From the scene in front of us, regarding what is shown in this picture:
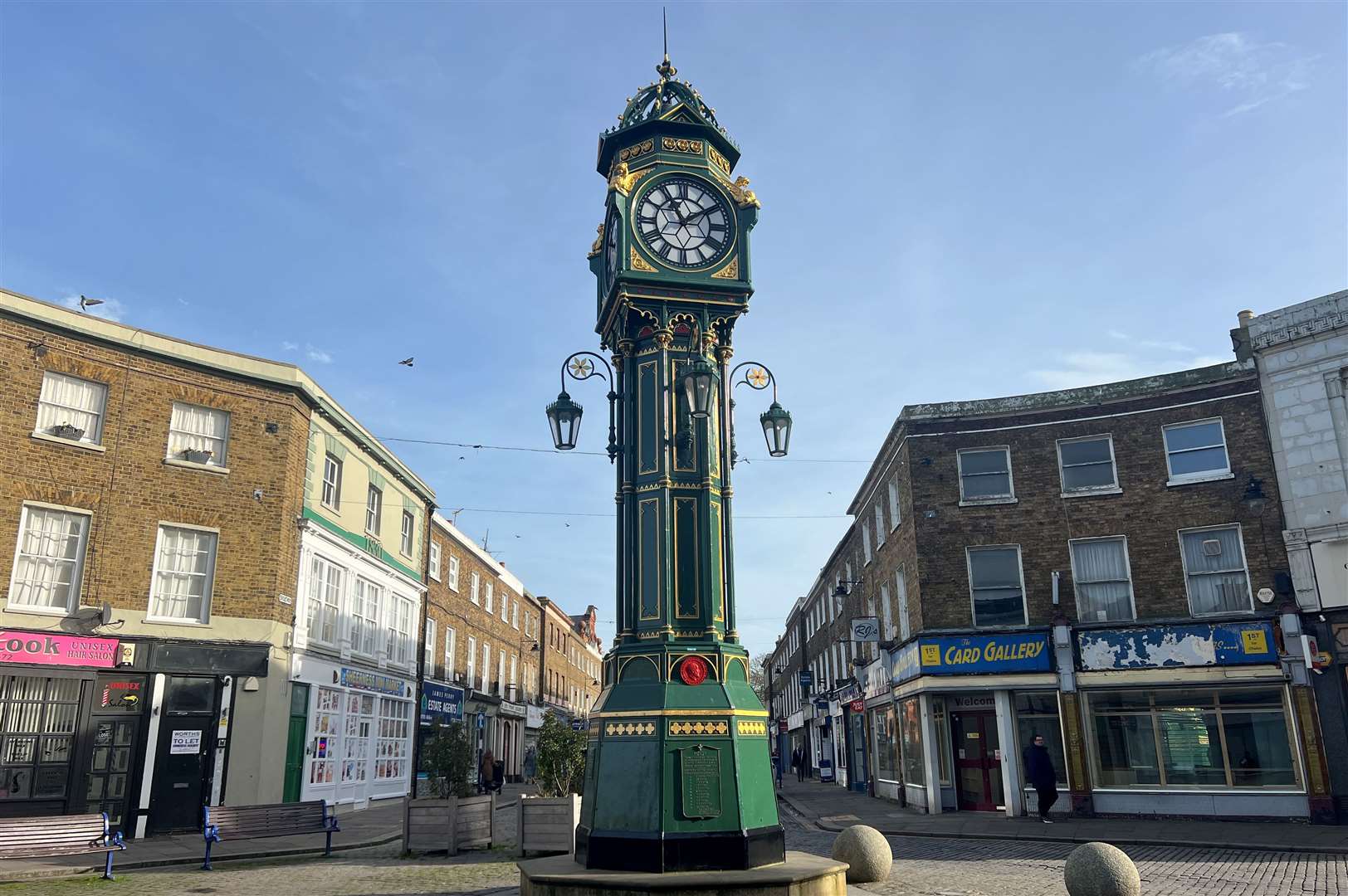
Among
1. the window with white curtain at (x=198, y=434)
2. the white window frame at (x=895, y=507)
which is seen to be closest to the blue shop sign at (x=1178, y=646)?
the white window frame at (x=895, y=507)

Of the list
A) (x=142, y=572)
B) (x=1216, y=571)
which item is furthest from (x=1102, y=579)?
(x=142, y=572)

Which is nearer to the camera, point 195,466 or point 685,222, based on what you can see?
point 685,222

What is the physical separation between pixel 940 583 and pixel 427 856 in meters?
12.9

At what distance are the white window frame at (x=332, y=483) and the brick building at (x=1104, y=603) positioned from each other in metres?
14.2

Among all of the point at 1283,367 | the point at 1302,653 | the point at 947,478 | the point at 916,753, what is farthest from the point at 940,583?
the point at 1283,367

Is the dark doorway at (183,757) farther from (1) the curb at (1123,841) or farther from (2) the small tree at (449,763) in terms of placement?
(1) the curb at (1123,841)

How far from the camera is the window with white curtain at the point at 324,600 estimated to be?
74.2 feet

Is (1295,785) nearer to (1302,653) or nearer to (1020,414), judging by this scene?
(1302,653)

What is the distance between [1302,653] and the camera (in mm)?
18859

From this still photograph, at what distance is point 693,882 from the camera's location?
8086 millimetres

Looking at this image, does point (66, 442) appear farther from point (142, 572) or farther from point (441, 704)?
point (441, 704)

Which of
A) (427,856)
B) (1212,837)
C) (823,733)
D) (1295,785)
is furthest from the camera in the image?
(823,733)

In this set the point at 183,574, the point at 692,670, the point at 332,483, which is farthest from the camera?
the point at 332,483

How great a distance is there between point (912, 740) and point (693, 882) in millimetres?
17012
